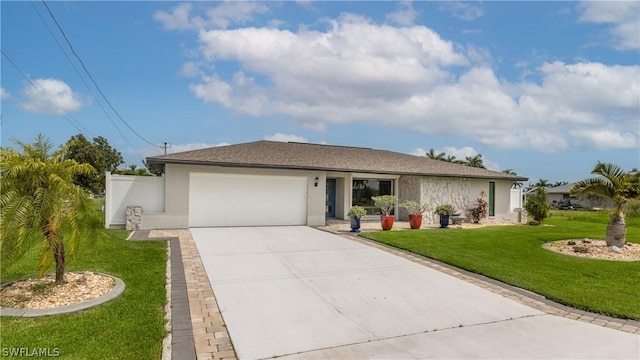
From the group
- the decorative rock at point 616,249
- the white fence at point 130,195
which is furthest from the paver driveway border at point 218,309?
the decorative rock at point 616,249

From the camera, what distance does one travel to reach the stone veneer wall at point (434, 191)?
18042 mm

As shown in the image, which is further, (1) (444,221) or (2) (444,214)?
(1) (444,221)

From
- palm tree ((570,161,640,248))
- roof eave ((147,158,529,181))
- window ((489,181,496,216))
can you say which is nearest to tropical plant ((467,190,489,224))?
window ((489,181,496,216))

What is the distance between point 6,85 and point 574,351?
48.3ft

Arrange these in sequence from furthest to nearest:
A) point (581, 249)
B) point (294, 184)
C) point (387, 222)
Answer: point (294, 184), point (387, 222), point (581, 249)

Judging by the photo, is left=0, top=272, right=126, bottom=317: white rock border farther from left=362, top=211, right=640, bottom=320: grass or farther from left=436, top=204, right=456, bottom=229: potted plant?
left=436, top=204, right=456, bottom=229: potted plant

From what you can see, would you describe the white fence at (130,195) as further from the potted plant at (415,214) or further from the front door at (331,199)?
the potted plant at (415,214)

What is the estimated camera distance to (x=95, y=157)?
3006 centimetres

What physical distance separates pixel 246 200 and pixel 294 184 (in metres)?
2.18

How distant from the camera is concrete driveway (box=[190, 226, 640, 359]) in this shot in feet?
13.3

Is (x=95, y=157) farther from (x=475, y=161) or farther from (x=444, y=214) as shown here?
(x=475, y=161)

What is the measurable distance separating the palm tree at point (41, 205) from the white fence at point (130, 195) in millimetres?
8322

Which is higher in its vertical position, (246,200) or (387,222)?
(246,200)

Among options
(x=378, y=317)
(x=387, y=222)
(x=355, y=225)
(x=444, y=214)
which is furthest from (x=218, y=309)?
(x=444, y=214)
